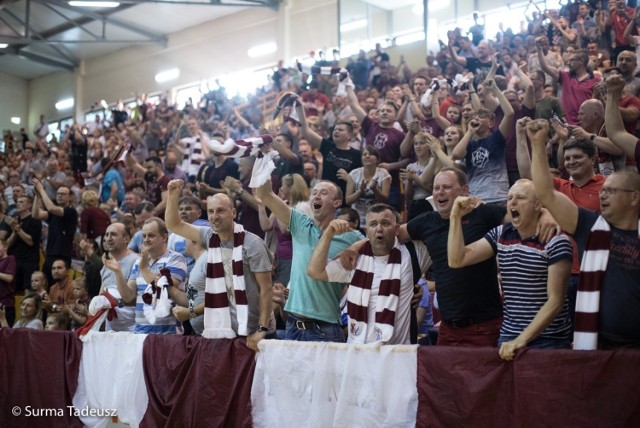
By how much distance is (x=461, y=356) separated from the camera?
4.27 m

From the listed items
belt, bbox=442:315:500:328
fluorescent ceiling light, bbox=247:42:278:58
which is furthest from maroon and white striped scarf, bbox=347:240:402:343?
fluorescent ceiling light, bbox=247:42:278:58

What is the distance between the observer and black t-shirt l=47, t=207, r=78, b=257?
11047mm

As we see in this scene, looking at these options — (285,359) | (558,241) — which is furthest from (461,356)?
(285,359)

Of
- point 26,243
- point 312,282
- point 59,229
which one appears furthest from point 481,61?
point 312,282

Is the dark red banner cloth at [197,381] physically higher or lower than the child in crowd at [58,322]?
lower

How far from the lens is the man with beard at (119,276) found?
22.6ft

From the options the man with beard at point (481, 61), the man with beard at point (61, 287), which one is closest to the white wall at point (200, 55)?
the man with beard at point (481, 61)

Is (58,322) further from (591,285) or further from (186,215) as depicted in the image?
(591,285)

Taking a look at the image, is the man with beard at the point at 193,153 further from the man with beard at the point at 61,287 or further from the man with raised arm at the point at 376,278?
the man with raised arm at the point at 376,278

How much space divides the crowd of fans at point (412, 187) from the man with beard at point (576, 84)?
0.9 inches

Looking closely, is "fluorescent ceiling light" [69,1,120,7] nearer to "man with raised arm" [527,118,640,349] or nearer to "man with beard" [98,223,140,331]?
"man with beard" [98,223,140,331]

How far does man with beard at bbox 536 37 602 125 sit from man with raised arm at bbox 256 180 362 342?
4580mm

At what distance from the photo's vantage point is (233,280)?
562 centimetres

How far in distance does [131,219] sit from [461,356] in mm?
6354
